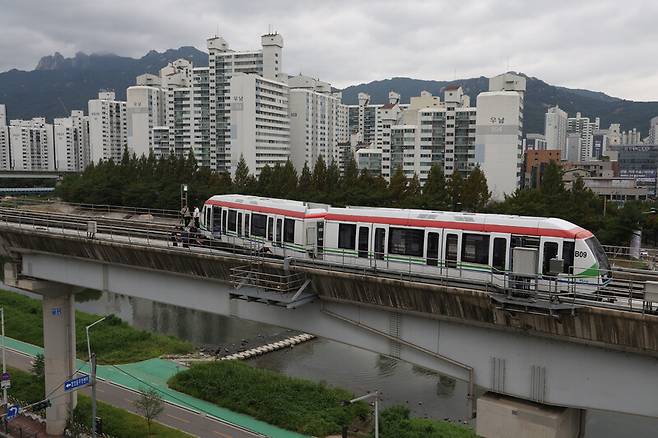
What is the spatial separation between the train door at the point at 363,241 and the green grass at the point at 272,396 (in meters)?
12.8

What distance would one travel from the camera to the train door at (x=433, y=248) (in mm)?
17062

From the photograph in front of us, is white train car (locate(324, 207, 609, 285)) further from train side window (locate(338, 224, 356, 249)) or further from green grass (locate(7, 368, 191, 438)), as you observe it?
green grass (locate(7, 368, 191, 438))

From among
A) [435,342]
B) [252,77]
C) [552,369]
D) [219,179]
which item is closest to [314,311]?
[435,342]

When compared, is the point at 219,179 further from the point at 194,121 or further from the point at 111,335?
the point at 194,121

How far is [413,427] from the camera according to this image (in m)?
27.2

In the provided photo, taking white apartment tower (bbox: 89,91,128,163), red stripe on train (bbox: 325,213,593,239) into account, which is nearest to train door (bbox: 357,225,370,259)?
red stripe on train (bbox: 325,213,593,239)

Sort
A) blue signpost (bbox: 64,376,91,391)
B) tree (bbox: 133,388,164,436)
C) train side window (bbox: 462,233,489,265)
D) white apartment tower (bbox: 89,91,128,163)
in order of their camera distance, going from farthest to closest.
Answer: white apartment tower (bbox: 89,91,128,163)
tree (bbox: 133,388,164,436)
blue signpost (bbox: 64,376,91,391)
train side window (bbox: 462,233,489,265)

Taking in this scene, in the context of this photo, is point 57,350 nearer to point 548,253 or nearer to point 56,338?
point 56,338

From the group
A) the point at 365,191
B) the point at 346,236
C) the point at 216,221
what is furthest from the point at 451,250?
the point at 365,191

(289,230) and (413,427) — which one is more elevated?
(289,230)

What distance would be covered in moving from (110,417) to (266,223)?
43.7 ft

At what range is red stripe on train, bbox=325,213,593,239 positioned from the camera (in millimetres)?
15156

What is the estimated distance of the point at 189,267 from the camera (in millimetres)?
19156

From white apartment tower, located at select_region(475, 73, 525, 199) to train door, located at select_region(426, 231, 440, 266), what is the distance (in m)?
69.0
